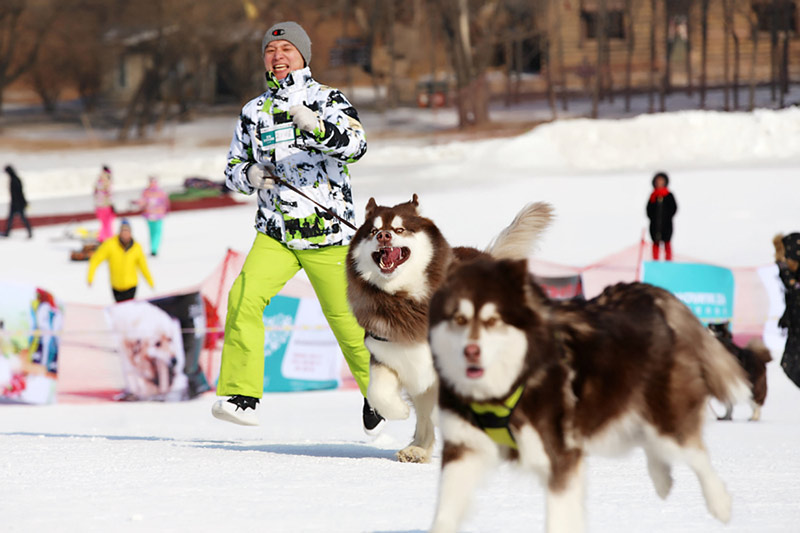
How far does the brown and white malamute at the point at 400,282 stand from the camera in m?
5.03

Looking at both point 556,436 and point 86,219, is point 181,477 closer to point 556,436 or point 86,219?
point 556,436

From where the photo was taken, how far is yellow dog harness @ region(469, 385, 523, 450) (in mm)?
3209

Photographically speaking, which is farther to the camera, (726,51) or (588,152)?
(726,51)

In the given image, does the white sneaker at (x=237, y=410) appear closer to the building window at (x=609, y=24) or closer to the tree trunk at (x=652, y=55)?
the tree trunk at (x=652, y=55)

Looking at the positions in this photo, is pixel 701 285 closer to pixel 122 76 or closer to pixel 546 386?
pixel 546 386

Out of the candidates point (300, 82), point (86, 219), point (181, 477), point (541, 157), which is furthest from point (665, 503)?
point (541, 157)

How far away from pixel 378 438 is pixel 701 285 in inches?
230

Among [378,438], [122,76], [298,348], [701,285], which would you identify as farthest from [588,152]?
[122,76]

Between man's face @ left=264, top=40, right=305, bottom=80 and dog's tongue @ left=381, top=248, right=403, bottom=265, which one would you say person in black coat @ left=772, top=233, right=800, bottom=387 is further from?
man's face @ left=264, top=40, right=305, bottom=80

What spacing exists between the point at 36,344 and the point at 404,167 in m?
20.3

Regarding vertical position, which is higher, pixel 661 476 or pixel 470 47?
pixel 470 47

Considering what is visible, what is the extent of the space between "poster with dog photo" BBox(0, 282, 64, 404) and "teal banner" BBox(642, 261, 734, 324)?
564cm

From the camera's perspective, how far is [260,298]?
5555 mm

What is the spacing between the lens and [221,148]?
125 ft
